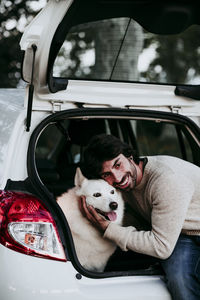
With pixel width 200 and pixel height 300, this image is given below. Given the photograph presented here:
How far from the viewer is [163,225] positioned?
220 centimetres

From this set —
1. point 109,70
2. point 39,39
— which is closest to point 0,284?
point 39,39

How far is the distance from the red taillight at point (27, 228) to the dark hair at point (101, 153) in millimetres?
595

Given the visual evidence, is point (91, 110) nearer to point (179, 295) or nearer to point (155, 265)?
point (155, 265)

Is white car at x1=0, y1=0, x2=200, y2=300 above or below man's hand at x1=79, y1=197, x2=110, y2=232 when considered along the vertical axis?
above

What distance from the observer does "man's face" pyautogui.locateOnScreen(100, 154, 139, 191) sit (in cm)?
252

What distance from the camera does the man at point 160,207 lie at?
2185 mm

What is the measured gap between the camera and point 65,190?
2713 mm

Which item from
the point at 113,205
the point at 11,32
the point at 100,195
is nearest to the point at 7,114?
the point at 100,195

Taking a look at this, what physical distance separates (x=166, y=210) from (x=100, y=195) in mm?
516

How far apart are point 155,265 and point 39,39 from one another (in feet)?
4.76

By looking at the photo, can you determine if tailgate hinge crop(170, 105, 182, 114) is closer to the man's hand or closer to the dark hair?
the dark hair

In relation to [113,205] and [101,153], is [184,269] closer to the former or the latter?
[113,205]

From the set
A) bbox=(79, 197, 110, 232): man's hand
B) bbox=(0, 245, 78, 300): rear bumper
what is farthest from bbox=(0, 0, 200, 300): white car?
bbox=(79, 197, 110, 232): man's hand

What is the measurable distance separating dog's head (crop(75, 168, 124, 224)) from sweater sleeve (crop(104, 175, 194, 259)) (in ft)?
0.87
